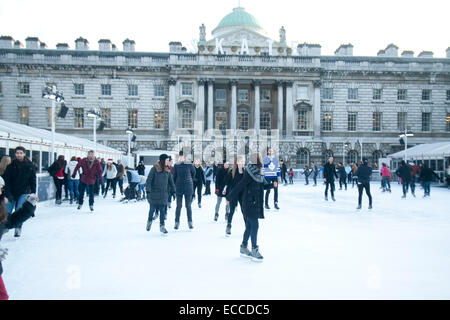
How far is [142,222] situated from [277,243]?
3.99 metres

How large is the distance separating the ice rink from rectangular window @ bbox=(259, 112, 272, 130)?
3089 centimetres

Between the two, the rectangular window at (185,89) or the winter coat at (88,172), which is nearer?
the winter coat at (88,172)

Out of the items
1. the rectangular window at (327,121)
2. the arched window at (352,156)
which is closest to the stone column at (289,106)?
the rectangular window at (327,121)

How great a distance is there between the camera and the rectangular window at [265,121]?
39656mm

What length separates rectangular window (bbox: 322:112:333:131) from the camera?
128ft

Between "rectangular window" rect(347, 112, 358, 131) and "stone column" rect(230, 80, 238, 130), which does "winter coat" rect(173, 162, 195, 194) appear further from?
"rectangular window" rect(347, 112, 358, 131)

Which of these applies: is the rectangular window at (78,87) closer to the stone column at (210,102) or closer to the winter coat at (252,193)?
the stone column at (210,102)

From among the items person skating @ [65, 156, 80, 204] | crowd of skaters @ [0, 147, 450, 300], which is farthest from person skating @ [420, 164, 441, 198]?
person skating @ [65, 156, 80, 204]

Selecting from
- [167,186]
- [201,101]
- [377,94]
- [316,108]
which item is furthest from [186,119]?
[167,186]

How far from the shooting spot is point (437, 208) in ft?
38.7

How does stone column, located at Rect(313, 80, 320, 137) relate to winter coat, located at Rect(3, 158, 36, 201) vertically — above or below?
above

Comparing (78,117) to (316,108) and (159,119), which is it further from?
(316,108)

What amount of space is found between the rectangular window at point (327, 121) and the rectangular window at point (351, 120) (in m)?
1.98
